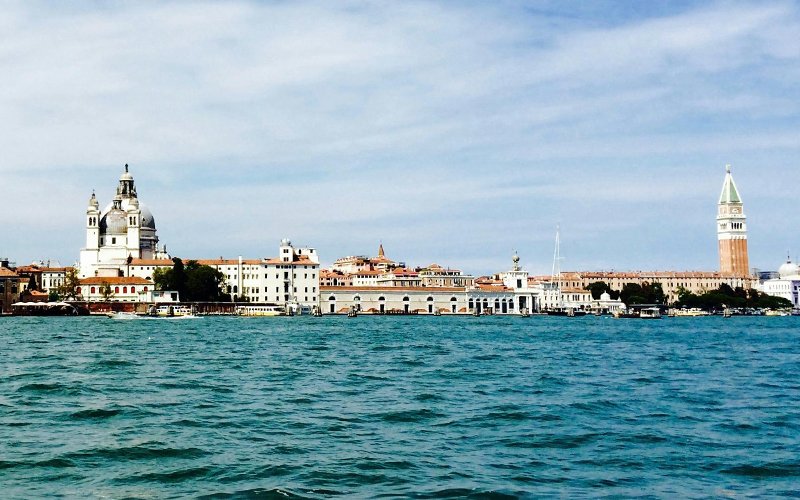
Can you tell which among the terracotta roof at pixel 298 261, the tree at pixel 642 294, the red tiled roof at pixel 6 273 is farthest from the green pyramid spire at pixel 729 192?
the red tiled roof at pixel 6 273

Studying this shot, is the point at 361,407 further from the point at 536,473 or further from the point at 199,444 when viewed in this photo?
the point at 536,473

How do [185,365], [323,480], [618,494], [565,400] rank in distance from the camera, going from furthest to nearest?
1. [185,365]
2. [565,400]
3. [323,480]
4. [618,494]

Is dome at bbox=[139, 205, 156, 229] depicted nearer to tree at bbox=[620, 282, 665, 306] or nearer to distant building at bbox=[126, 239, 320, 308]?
distant building at bbox=[126, 239, 320, 308]

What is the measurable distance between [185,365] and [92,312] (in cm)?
5577

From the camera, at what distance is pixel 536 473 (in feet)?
29.6

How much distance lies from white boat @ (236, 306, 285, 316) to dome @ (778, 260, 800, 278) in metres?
89.6

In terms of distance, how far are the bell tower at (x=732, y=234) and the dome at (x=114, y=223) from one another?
289 feet

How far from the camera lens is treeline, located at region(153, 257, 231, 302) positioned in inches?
3091

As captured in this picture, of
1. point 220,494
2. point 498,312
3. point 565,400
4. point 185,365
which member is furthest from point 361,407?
point 498,312

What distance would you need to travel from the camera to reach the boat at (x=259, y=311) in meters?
80.0

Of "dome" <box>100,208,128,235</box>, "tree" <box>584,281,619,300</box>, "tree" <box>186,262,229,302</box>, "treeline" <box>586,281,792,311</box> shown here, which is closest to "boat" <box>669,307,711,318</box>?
"treeline" <box>586,281,792,311</box>

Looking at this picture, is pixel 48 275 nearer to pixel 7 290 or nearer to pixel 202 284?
pixel 7 290

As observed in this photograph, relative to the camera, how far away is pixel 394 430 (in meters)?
11.5

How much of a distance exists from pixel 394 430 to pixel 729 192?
13908 cm
